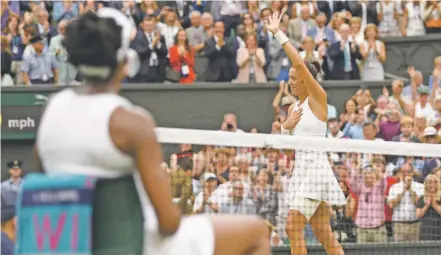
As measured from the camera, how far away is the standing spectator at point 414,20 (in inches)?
805

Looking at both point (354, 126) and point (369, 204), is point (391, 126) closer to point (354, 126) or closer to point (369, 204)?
point (354, 126)

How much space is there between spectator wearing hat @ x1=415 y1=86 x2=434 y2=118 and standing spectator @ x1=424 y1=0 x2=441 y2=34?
285 cm

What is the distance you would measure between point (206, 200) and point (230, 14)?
411 inches

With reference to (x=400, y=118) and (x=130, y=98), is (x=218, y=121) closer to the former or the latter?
(x=130, y=98)

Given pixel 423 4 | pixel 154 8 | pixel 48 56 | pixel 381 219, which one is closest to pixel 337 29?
pixel 423 4

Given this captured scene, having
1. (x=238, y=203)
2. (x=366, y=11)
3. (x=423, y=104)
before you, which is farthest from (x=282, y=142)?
(x=366, y=11)

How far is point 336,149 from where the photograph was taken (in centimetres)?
924

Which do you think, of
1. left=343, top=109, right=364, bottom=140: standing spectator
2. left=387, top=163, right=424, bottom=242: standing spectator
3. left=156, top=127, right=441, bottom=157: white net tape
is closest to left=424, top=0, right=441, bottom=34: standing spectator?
left=343, top=109, right=364, bottom=140: standing spectator

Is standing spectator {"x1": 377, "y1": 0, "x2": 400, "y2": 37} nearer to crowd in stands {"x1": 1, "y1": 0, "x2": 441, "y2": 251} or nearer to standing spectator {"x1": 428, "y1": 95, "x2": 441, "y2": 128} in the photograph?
crowd in stands {"x1": 1, "y1": 0, "x2": 441, "y2": 251}

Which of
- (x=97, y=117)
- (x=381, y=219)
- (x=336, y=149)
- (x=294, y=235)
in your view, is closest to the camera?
(x=97, y=117)

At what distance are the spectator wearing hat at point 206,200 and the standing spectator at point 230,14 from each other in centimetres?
994

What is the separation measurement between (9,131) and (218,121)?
3.26 m

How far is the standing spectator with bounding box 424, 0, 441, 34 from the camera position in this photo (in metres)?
20.3

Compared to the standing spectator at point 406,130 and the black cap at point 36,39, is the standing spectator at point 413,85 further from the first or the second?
the black cap at point 36,39
